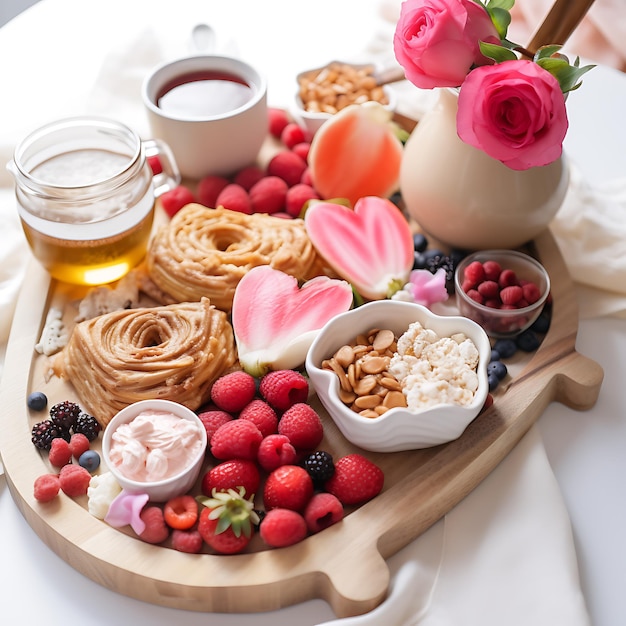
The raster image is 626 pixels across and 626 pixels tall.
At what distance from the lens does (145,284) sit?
1933 millimetres

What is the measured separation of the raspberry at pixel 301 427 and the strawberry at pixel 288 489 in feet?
0.29

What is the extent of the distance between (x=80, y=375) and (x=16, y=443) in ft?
0.62

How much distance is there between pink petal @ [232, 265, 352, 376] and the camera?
174cm

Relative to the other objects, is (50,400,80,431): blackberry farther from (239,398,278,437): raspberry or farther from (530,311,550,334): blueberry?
(530,311,550,334): blueberry

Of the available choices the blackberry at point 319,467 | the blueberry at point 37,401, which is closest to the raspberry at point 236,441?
the blackberry at point 319,467

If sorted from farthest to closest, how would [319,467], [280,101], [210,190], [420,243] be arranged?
[280,101] < [210,190] < [420,243] < [319,467]

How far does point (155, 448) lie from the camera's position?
1525 mm

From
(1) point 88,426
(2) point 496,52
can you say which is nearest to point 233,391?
(1) point 88,426

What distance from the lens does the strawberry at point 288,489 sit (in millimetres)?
1485

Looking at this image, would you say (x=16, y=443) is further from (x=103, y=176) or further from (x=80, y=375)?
(x=103, y=176)

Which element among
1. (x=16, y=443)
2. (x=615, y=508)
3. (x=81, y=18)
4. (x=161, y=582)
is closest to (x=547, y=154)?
(x=615, y=508)

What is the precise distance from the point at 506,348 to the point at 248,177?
2.72ft

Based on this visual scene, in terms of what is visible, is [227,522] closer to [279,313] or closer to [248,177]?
[279,313]

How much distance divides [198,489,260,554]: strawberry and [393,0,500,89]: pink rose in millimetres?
907
